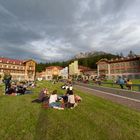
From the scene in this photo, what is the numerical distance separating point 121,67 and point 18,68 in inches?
2522

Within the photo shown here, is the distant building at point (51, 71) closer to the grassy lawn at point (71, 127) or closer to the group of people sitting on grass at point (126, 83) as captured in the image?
the group of people sitting on grass at point (126, 83)

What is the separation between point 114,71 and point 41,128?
320 feet

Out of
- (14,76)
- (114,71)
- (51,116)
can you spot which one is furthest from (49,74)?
(51,116)

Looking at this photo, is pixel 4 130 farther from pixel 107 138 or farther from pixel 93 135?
pixel 107 138

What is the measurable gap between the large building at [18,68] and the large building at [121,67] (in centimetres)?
4628

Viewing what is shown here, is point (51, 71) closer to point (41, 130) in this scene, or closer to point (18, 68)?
point (18, 68)

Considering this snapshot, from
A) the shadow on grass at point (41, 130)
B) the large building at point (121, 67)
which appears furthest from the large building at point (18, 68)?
the shadow on grass at point (41, 130)

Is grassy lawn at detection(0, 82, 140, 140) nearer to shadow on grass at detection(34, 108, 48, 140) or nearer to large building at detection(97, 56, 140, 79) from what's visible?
shadow on grass at detection(34, 108, 48, 140)

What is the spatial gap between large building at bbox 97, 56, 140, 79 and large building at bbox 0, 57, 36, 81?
46.3m

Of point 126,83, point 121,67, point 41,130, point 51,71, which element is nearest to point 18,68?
point 51,71

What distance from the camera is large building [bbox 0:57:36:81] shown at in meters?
99.9

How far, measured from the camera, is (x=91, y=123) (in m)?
7.05

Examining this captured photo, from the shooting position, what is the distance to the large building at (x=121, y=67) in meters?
88.6


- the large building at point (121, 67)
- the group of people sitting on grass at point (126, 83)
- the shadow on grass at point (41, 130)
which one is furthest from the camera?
the large building at point (121, 67)
